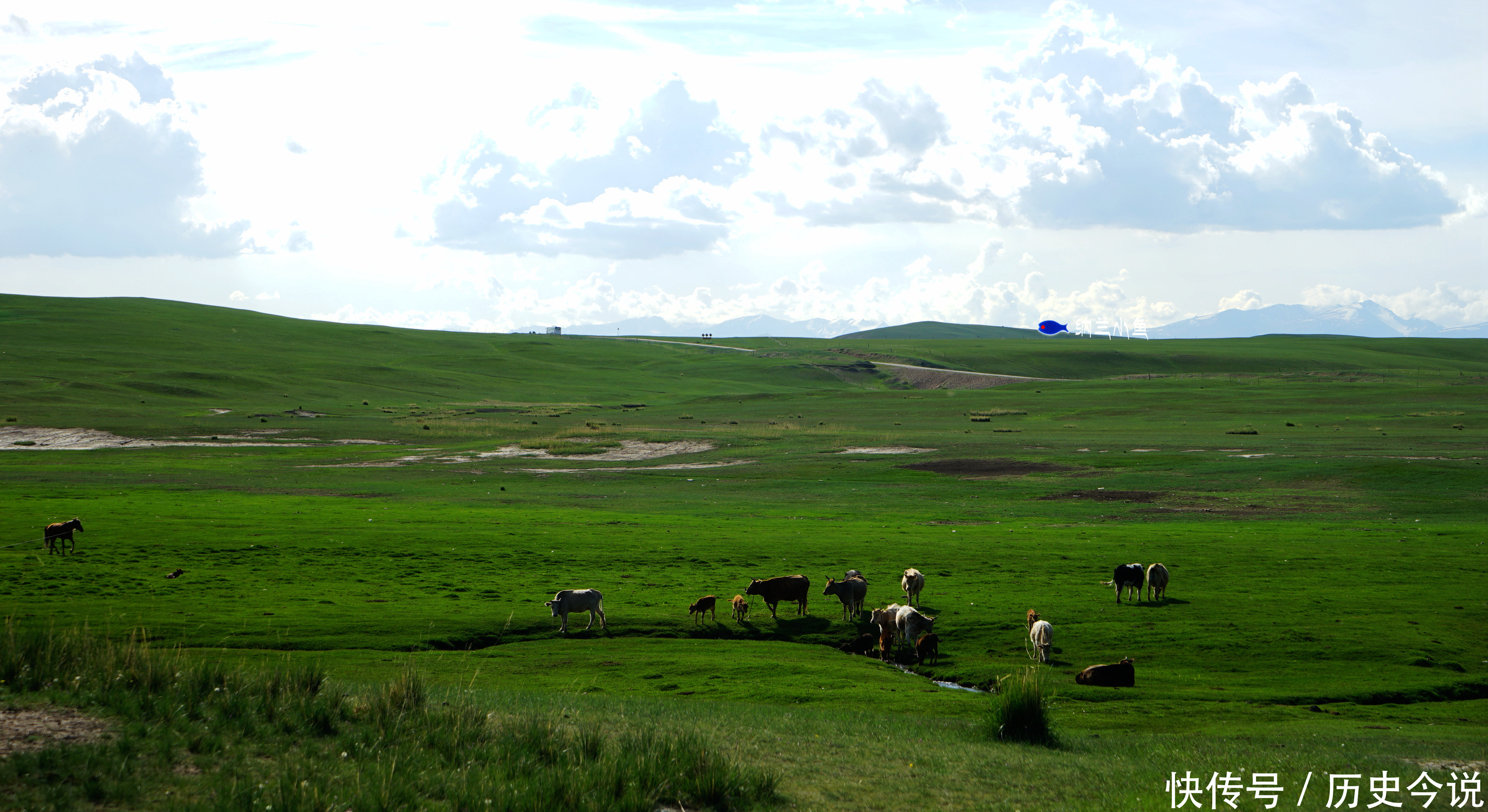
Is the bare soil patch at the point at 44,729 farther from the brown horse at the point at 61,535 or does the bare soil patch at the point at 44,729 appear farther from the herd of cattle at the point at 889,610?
the brown horse at the point at 61,535

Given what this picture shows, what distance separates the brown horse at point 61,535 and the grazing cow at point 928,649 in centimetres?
3053

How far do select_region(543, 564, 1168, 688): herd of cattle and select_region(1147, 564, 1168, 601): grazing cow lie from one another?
0.06 feet

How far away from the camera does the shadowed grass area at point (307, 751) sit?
34.8 feet

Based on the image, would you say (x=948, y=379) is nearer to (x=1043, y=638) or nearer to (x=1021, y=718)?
(x=1043, y=638)

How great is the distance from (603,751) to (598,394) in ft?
486

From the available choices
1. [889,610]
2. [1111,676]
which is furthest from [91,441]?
[1111,676]

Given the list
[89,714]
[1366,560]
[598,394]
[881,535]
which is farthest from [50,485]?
[598,394]

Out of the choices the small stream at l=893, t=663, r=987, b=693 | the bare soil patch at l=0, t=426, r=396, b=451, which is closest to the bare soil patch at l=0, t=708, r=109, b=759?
the small stream at l=893, t=663, r=987, b=693

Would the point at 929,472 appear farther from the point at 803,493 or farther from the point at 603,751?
the point at 603,751

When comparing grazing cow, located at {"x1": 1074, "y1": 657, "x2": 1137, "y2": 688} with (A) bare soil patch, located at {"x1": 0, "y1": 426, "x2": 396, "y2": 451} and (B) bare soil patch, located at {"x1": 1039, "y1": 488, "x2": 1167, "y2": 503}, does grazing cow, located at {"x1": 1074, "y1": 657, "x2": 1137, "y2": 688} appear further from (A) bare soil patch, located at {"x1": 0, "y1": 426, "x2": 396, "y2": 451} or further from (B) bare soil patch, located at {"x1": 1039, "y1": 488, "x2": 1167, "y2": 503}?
(A) bare soil patch, located at {"x1": 0, "y1": 426, "x2": 396, "y2": 451}

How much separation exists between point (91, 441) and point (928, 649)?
84.0 meters

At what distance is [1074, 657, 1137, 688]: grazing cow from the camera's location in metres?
23.1

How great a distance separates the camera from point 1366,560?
3594 cm

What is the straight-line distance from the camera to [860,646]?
2755 centimetres
